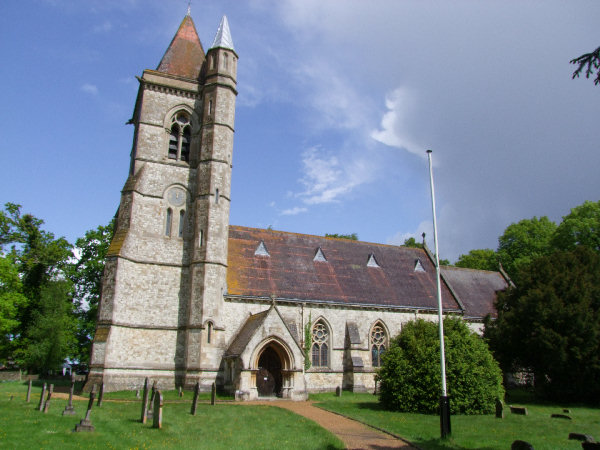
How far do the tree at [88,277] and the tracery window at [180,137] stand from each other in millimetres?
13767

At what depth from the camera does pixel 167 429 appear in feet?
45.3

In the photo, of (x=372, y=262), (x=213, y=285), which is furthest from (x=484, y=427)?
(x=372, y=262)

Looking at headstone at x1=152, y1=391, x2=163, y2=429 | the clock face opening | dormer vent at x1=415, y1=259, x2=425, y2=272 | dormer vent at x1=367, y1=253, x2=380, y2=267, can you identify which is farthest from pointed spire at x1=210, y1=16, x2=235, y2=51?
headstone at x1=152, y1=391, x2=163, y2=429

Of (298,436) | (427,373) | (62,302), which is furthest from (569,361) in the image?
(62,302)

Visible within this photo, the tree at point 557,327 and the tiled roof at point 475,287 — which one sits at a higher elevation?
the tiled roof at point 475,287

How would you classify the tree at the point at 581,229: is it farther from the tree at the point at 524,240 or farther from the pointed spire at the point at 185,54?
the pointed spire at the point at 185,54

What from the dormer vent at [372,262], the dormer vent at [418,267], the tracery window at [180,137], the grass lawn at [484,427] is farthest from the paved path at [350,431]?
the dormer vent at [418,267]

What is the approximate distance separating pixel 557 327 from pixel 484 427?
11434mm

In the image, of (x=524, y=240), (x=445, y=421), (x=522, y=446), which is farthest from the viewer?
(x=524, y=240)

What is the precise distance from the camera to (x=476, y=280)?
120 feet

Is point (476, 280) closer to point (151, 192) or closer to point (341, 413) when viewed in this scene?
point (341, 413)

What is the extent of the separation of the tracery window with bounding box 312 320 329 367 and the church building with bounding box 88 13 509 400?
62 millimetres

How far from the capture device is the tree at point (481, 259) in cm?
5024

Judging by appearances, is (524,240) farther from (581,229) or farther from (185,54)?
(185,54)
